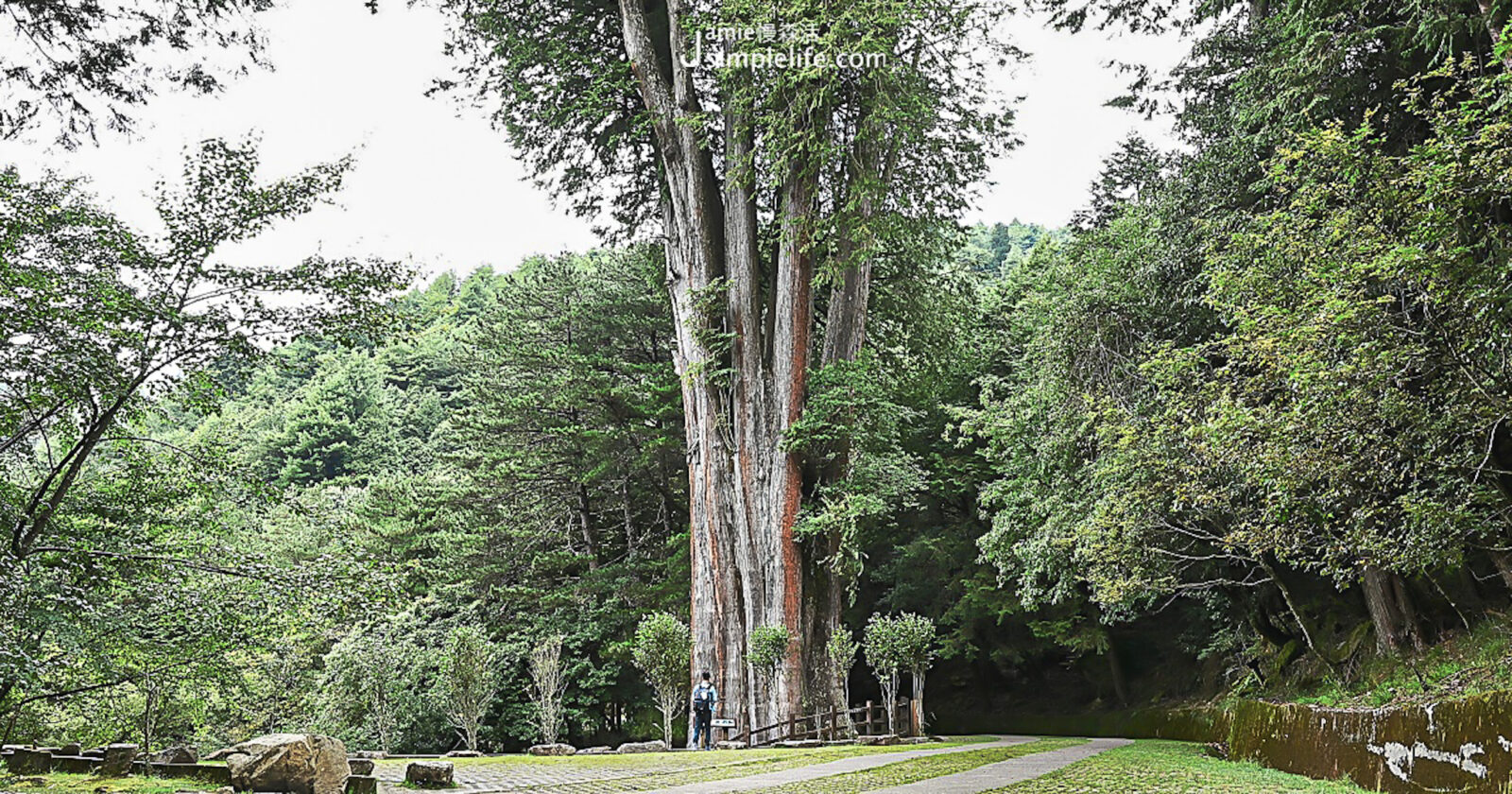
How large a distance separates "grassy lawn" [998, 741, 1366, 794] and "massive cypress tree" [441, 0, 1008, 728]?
19.8 ft

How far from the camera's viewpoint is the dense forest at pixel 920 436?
642 centimetres

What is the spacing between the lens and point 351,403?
146ft

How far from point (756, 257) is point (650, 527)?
1087cm

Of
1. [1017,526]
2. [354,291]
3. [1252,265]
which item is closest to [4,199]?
[354,291]

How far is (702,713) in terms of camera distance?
1316cm

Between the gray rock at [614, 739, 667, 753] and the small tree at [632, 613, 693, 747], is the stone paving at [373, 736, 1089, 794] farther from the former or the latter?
the small tree at [632, 613, 693, 747]

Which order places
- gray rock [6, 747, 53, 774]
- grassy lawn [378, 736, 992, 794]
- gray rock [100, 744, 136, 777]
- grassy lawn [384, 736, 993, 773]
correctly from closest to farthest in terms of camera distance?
grassy lawn [378, 736, 992, 794]
gray rock [100, 744, 136, 777]
gray rock [6, 747, 53, 774]
grassy lawn [384, 736, 993, 773]

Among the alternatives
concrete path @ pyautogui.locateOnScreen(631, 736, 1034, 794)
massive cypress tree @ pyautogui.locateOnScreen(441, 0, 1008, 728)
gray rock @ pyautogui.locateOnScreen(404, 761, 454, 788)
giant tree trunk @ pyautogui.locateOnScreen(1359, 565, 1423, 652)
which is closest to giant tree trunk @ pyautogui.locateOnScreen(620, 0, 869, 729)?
massive cypress tree @ pyautogui.locateOnScreen(441, 0, 1008, 728)

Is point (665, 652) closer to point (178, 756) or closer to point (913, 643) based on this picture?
point (913, 643)

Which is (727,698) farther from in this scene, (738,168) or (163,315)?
(163,315)

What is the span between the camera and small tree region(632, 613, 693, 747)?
1527 centimetres

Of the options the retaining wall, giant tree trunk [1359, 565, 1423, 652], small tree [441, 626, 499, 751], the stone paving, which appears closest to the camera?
the retaining wall

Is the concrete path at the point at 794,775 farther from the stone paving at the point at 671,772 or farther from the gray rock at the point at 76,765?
the gray rock at the point at 76,765

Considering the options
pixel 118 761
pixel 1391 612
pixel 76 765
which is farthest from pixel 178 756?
pixel 1391 612
